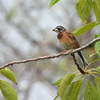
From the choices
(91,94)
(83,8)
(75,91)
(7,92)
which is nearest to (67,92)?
(75,91)

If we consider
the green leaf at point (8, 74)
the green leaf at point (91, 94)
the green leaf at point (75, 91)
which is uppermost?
the green leaf at point (8, 74)

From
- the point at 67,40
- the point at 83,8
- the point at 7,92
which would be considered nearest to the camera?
the point at 7,92

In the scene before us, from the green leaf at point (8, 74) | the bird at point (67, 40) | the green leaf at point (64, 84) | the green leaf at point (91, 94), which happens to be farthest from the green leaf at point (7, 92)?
the bird at point (67, 40)

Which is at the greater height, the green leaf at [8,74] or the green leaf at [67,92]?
Result: the green leaf at [8,74]

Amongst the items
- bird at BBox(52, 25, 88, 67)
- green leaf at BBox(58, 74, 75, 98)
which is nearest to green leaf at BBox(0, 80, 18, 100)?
green leaf at BBox(58, 74, 75, 98)

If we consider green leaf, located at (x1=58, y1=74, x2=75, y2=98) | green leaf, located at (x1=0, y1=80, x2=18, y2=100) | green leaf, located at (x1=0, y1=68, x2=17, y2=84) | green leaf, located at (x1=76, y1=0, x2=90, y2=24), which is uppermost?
green leaf, located at (x1=76, y1=0, x2=90, y2=24)

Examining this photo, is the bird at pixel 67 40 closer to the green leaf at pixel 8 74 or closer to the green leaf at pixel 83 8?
the green leaf at pixel 83 8

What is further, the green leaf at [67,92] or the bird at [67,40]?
the bird at [67,40]

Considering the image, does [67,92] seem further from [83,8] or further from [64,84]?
[83,8]

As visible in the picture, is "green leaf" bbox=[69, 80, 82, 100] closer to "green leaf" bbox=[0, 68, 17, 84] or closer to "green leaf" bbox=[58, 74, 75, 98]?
"green leaf" bbox=[58, 74, 75, 98]

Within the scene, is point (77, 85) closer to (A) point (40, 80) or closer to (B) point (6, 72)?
(B) point (6, 72)

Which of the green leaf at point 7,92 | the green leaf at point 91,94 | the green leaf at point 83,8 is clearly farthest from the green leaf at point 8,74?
the green leaf at point 83,8

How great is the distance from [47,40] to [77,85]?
43.3 feet

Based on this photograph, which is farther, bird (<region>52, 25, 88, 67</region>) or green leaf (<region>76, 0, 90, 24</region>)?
bird (<region>52, 25, 88, 67</region>)
